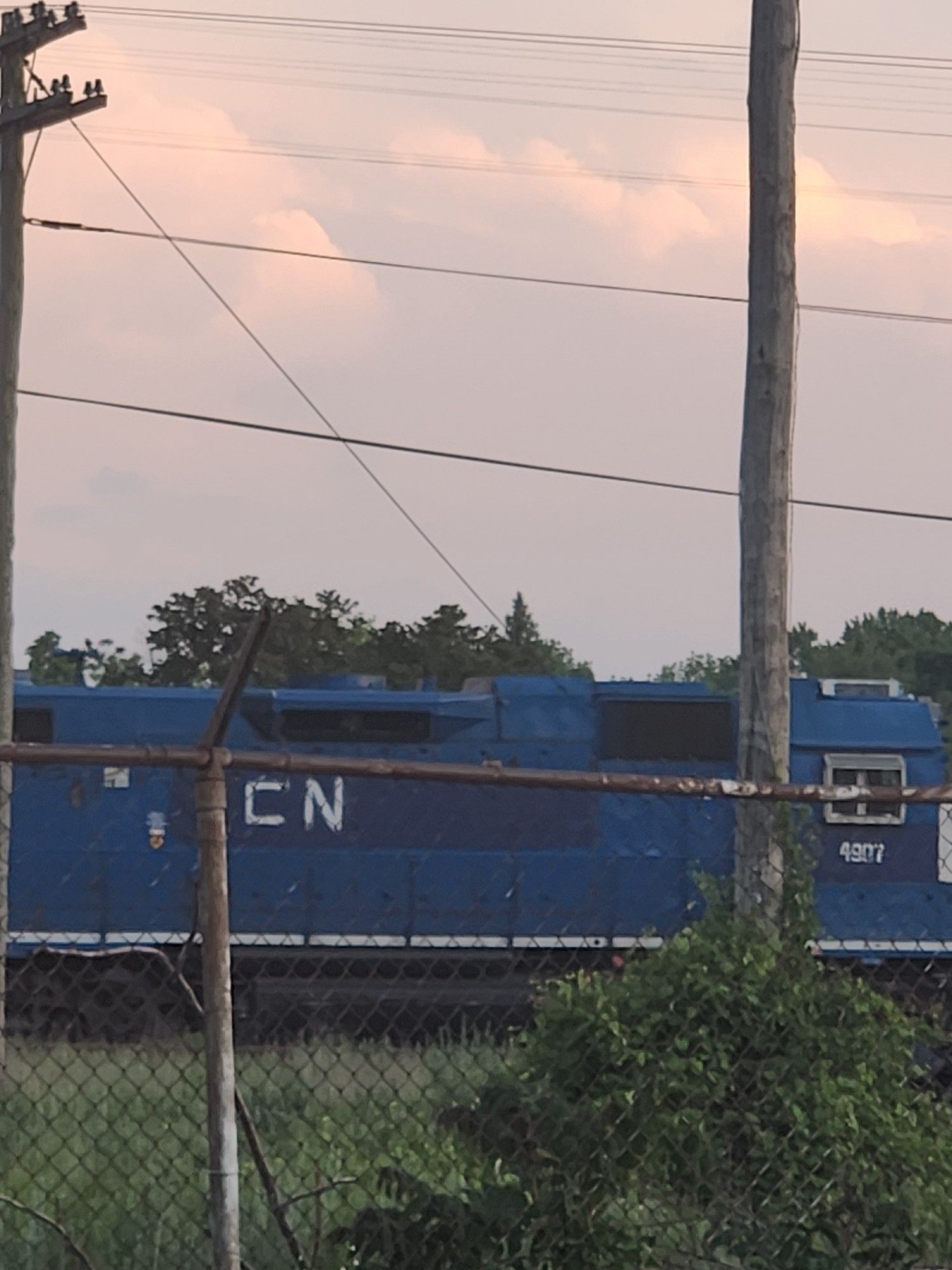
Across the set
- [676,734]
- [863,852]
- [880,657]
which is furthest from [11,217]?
[880,657]

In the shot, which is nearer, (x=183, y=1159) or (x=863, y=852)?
(x=183, y=1159)

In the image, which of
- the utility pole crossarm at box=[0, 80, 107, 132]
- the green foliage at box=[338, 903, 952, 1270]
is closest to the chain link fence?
the green foliage at box=[338, 903, 952, 1270]

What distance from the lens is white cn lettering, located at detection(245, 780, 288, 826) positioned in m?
16.4

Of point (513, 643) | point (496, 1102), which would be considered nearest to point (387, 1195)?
point (496, 1102)

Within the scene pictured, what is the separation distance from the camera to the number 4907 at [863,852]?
16797 millimetres

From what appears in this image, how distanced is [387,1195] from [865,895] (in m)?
12.7

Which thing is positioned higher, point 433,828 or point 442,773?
point 442,773

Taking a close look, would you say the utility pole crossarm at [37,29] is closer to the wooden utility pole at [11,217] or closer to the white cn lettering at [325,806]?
the wooden utility pole at [11,217]

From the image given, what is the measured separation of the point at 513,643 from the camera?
45.7 metres

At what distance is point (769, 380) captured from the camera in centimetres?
986

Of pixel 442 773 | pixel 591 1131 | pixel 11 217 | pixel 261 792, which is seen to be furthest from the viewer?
pixel 261 792

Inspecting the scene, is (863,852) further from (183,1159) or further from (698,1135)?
(698,1135)

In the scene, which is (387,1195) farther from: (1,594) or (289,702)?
(289,702)

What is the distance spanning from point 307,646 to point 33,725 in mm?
25444
